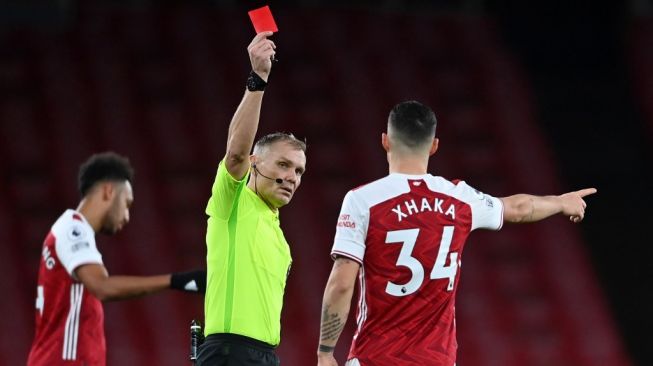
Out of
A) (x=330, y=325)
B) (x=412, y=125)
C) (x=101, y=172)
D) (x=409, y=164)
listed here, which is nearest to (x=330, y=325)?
(x=330, y=325)

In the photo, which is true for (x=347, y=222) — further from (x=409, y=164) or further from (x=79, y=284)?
(x=79, y=284)

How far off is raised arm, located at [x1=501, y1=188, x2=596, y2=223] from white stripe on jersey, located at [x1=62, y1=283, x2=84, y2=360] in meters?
1.75

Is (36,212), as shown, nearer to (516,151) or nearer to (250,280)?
(516,151)

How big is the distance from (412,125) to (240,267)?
944 mm

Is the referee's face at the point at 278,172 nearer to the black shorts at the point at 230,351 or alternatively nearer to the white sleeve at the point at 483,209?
the black shorts at the point at 230,351

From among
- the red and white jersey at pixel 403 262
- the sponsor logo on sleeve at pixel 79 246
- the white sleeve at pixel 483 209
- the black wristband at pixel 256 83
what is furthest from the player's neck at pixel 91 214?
the white sleeve at pixel 483 209

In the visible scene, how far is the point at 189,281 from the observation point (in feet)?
13.9

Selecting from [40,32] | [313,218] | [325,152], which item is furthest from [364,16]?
[40,32]

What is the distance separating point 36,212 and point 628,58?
21.5 ft

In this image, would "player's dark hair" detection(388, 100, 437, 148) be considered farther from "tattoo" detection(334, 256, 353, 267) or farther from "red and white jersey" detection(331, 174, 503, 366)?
"tattoo" detection(334, 256, 353, 267)

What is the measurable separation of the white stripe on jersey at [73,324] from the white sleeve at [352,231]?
1.02 meters

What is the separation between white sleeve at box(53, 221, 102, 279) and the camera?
4.38m

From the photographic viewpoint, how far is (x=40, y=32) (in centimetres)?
1102

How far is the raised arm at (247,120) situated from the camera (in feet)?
14.9
